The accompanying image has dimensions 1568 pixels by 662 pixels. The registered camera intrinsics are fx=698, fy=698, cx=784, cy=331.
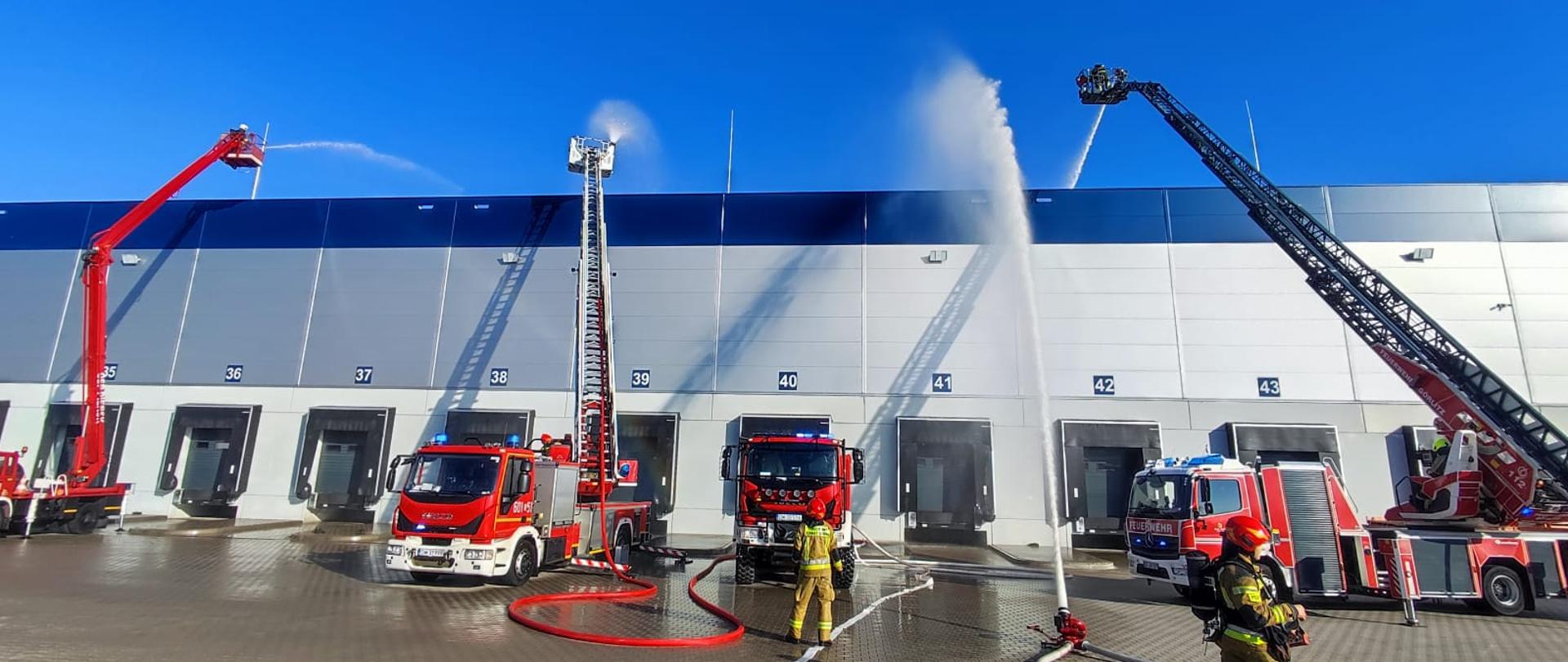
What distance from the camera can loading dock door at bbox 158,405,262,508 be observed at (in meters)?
22.7

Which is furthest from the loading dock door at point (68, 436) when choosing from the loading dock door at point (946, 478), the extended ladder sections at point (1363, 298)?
the extended ladder sections at point (1363, 298)

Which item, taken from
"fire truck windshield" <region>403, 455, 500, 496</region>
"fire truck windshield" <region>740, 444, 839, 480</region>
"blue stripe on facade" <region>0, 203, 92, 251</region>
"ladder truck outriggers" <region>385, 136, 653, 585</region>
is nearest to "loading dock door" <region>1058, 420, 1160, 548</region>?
"fire truck windshield" <region>740, 444, 839, 480</region>

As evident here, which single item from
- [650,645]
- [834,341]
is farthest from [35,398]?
[650,645]

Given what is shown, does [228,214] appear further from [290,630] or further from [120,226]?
[290,630]

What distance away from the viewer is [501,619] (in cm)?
895

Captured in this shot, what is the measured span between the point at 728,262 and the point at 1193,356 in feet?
48.4

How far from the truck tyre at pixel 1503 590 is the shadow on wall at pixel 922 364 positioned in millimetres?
12499

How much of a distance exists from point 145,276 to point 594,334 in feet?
58.4

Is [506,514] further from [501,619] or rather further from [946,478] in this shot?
[946,478]

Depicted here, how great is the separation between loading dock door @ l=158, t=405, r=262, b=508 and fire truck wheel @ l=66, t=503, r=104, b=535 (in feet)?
13.6

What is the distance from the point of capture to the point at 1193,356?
21.2m

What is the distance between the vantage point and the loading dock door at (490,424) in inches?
877

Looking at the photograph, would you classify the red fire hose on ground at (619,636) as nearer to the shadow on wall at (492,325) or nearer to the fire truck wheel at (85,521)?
the shadow on wall at (492,325)

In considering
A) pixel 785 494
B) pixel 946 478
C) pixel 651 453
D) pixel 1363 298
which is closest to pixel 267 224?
pixel 651 453
